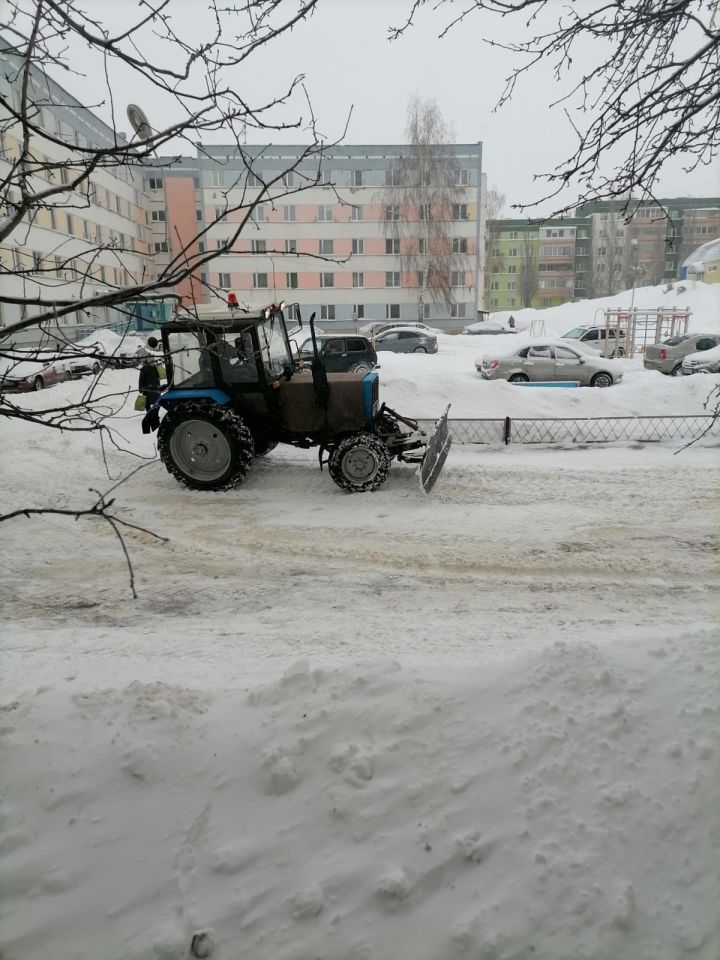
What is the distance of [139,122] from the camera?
105 inches

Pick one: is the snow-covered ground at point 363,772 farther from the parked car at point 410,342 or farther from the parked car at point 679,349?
the parked car at point 410,342

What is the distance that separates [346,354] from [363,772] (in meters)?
14.8

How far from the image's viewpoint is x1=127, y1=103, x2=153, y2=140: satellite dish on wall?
2.66 metres

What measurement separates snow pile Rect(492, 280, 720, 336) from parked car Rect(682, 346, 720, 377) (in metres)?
9.36

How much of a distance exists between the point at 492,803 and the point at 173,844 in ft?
4.38

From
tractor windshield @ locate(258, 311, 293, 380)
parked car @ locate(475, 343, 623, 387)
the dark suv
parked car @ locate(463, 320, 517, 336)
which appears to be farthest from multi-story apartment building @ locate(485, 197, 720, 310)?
tractor windshield @ locate(258, 311, 293, 380)

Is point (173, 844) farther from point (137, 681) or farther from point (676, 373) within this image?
point (676, 373)

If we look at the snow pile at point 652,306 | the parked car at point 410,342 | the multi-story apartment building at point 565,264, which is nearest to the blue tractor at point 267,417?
the parked car at point 410,342

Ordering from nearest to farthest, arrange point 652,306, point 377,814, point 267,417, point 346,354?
point 377,814 < point 267,417 < point 346,354 < point 652,306

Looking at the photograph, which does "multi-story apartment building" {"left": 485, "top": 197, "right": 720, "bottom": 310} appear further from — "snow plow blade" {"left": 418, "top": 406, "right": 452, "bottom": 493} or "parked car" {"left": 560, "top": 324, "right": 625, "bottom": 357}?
"snow plow blade" {"left": 418, "top": 406, "right": 452, "bottom": 493}

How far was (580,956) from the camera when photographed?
6.87 feet

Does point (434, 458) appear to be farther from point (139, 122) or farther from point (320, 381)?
point (139, 122)

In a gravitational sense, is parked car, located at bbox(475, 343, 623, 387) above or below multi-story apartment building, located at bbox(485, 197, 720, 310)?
below

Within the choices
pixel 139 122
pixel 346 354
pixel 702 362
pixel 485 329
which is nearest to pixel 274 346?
pixel 139 122
